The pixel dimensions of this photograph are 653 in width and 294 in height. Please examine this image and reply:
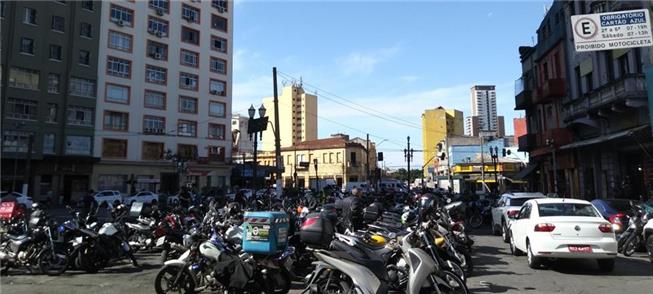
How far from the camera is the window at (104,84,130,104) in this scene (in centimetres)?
4941

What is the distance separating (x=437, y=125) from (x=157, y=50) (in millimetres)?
53616

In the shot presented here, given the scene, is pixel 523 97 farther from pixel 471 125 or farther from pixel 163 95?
pixel 471 125

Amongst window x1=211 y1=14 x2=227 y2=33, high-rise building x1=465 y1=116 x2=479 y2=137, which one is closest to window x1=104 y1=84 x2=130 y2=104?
window x1=211 y1=14 x2=227 y2=33

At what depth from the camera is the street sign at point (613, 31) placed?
11172 mm

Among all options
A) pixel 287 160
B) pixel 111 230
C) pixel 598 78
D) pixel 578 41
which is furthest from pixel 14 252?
pixel 287 160

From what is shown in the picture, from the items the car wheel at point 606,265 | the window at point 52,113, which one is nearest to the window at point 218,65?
the window at point 52,113

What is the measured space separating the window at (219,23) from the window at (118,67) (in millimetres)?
13453

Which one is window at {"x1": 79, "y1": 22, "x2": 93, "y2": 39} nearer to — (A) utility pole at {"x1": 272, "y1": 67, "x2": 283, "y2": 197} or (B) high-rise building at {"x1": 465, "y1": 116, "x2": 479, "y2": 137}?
(A) utility pole at {"x1": 272, "y1": 67, "x2": 283, "y2": 197}

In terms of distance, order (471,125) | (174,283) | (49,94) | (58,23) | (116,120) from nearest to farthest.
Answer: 1. (174,283)
2. (49,94)
3. (58,23)
4. (116,120)
5. (471,125)

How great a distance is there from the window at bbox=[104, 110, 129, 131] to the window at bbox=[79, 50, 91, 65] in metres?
5.18

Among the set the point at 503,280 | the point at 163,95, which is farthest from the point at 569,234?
the point at 163,95

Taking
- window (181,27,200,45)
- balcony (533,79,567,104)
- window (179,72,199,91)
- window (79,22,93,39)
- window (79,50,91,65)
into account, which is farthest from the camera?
window (181,27,200,45)

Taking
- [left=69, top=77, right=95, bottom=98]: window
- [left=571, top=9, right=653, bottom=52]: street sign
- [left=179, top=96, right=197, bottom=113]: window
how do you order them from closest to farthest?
[left=571, top=9, right=653, bottom=52]: street sign → [left=69, top=77, right=95, bottom=98]: window → [left=179, top=96, right=197, bottom=113]: window

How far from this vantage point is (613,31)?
1139 cm
